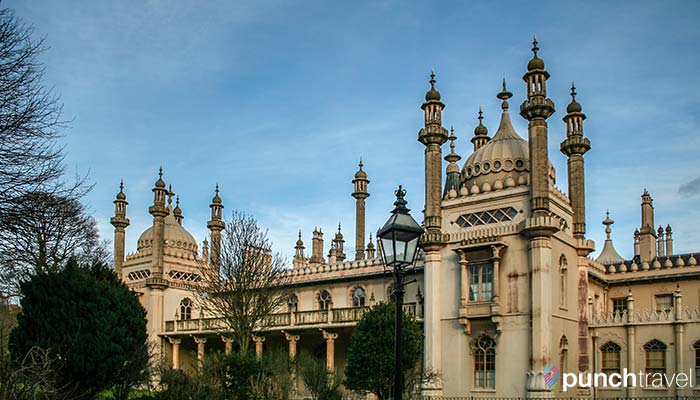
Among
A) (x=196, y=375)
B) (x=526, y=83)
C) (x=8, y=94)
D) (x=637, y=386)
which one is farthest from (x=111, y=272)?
(x=637, y=386)

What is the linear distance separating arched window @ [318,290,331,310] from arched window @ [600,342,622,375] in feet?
48.2

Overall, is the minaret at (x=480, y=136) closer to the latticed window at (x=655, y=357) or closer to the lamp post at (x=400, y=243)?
the latticed window at (x=655, y=357)

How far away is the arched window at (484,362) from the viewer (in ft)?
93.2

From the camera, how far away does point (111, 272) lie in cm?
2352

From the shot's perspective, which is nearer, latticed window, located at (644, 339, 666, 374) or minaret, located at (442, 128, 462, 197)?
latticed window, located at (644, 339, 666, 374)

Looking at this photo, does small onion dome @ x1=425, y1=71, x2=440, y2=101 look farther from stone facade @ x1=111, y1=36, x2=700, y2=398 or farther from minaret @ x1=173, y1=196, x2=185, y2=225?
minaret @ x1=173, y1=196, x2=185, y2=225

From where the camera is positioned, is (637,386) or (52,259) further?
(52,259)

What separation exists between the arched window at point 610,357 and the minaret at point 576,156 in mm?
4832

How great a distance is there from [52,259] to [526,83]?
2347 centimetres

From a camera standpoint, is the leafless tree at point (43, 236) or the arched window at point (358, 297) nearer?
the leafless tree at point (43, 236)

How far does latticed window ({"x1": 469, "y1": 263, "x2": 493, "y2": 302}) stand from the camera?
95.3 ft

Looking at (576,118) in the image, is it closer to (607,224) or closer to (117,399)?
(607,224)

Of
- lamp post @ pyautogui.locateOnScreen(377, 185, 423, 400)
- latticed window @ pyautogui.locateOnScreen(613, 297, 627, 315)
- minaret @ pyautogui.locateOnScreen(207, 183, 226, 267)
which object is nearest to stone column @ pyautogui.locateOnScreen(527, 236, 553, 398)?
latticed window @ pyautogui.locateOnScreen(613, 297, 627, 315)

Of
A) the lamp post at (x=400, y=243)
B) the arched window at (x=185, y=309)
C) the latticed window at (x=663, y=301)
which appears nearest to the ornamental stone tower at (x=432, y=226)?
the latticed window at (x=663, y=301)
